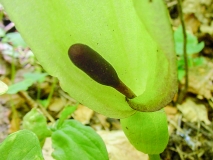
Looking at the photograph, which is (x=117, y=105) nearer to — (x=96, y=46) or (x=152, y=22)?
(x=96, y=46)

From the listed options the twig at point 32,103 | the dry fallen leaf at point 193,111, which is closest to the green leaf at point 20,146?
the twig at point 32,103

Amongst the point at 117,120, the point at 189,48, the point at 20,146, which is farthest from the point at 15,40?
the point at 20,146

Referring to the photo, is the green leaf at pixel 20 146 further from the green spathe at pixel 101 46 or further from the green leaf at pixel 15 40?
the green leaf at pixel 15 40

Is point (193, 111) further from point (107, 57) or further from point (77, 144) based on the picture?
point (107, 57)

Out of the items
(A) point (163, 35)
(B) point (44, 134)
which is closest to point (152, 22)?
(A) point (163, 35)

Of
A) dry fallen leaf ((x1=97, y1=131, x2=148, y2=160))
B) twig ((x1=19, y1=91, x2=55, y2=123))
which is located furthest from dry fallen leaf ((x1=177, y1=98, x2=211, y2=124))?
twig ((x1=19, y1=91, x2=55, y2=123))
